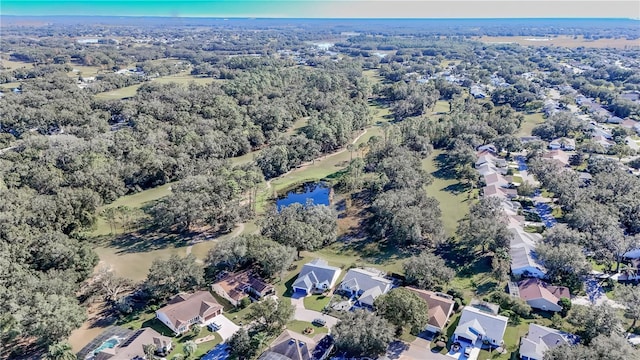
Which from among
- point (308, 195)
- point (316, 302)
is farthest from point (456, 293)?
point (308, 195)

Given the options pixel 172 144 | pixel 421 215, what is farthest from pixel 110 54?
pixel 421 215

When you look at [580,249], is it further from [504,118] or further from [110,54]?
[110,54]

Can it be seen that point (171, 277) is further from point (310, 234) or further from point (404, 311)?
point (404, 311)

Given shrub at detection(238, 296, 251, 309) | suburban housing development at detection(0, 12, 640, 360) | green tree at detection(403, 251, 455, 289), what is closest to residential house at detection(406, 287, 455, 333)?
suburban housing development at detection(0, 12, 640, 360)

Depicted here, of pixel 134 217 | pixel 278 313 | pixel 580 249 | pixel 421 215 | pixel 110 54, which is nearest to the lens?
pixel 278 313

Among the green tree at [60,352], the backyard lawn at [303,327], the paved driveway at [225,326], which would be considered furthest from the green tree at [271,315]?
the green tree at [60,352]

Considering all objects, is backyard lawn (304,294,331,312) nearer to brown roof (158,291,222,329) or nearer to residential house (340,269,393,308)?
residential house (340,269,393,308)
